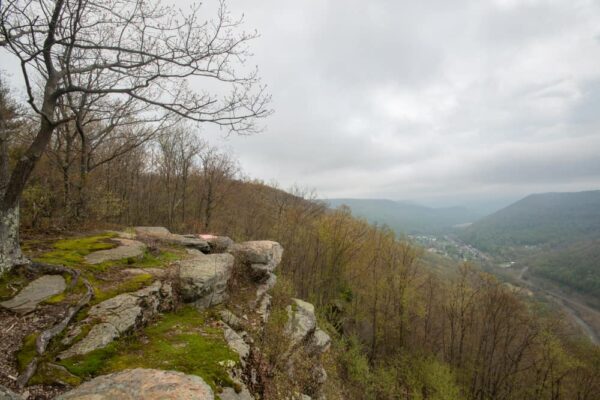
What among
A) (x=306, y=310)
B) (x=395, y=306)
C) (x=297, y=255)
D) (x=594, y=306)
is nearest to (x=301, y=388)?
(x=306, y=310)

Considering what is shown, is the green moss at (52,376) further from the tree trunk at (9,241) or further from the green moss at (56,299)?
the tree trunk at (9,241)

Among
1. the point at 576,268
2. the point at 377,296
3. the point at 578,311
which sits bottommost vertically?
the point at 578,311

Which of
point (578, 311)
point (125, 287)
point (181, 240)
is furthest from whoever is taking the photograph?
point (578, 311)

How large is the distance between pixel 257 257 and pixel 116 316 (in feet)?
19.7

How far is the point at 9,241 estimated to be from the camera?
539cm

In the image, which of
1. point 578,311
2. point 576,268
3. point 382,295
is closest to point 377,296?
point 382,295

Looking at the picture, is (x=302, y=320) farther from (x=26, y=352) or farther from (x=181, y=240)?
(x=26, y=352)

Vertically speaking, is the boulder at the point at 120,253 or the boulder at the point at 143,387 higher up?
the boulder at the point at 120,253

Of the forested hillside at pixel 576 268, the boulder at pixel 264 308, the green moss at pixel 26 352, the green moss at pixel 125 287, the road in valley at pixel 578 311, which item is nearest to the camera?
the green moss at pixel 26 352

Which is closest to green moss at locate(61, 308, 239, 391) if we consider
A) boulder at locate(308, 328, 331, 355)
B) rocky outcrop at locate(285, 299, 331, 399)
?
rocky outcrop at locate(285, 299, 331, 399)

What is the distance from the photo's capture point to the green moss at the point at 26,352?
12.0 ft

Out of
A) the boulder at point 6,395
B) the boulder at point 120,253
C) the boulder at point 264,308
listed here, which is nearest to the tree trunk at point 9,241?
the boulder at point 120,253

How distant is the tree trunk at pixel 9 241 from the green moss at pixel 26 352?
2073 mm

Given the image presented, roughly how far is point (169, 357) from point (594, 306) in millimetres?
136312
